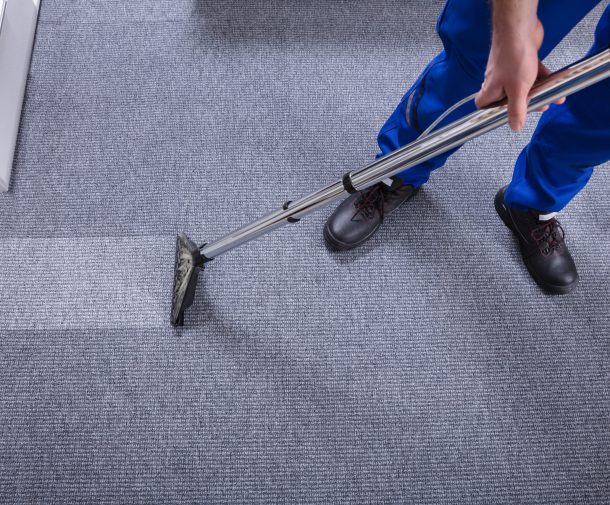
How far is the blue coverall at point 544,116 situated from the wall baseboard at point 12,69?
2.86 ft

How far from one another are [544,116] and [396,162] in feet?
1.35

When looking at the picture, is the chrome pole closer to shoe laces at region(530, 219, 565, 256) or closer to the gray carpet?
the gray carpet

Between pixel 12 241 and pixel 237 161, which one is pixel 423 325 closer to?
pixel 237 161

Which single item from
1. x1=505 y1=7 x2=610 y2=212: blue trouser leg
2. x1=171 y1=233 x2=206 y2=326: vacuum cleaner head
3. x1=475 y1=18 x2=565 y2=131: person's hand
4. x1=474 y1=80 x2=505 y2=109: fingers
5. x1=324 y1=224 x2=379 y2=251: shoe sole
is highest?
x1=475 y1=18 x2=565 y2=131: person's hand

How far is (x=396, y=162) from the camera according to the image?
686mm

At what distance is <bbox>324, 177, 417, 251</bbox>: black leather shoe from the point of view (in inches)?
42.4

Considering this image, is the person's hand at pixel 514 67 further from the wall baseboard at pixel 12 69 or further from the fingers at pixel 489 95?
the wall baseboard at pixel 12 69

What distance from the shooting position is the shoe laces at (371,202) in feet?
3.58

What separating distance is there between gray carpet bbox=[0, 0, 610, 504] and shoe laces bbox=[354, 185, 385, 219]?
66mm

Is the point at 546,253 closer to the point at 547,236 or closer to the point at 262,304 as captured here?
the point at 547,236

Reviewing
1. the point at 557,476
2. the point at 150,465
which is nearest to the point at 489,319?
the point at 557,476

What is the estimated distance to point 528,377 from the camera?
40.7 inches

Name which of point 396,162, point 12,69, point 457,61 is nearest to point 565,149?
point 457,61

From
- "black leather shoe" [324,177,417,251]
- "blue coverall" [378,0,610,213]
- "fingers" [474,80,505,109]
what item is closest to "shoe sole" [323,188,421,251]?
"black leather shoe" [324,177,417,251]
